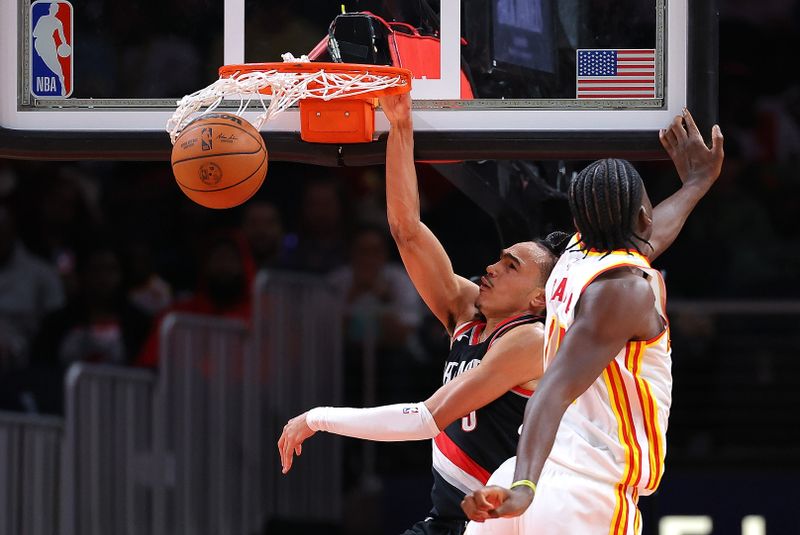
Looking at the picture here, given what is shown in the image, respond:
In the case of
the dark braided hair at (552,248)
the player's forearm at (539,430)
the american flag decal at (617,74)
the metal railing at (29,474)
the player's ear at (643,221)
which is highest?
the american flag decal at (617,74)

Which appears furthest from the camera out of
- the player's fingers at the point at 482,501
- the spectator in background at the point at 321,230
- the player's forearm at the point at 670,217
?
the spectator in background at the point at 321,230

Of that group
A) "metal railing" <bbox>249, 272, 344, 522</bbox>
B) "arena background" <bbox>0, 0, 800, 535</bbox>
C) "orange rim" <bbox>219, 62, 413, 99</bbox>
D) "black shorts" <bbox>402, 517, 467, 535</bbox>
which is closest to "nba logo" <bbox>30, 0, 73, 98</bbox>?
"orange rim" <bbox>219, 62, 413, 99</bbox>

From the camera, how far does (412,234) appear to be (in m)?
4.29

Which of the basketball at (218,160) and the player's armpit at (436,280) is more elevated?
the basketball at (218,160)

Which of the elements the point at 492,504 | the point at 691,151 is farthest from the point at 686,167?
the point at 492,504

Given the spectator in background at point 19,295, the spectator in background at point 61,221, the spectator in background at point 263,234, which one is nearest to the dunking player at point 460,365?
the spectator in background at point 263,234

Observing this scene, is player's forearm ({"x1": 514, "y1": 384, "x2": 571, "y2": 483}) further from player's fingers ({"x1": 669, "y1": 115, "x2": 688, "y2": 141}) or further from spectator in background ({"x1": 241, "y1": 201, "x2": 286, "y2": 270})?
spectator in background ({"x1": 241, "y1": 201, "x2": 286, "y2": 270})

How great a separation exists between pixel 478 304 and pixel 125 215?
5003 mm

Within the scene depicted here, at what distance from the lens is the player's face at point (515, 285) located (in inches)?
161

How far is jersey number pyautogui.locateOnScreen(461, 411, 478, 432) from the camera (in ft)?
13.4

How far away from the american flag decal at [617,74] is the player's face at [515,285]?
59 cm

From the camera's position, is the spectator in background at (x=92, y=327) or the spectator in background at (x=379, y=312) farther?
the spectator in background at (x=92, y=327)

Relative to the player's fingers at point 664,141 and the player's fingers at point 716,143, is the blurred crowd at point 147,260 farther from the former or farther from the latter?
the player's fingers at point 716,143

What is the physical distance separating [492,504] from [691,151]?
1596 mm
